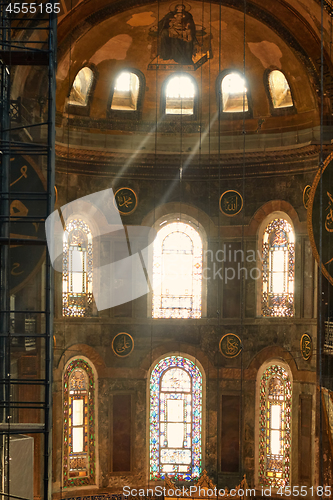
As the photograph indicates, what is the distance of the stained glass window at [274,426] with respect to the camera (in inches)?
528

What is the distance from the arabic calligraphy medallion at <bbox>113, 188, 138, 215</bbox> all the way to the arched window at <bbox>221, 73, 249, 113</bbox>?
3.08 metres

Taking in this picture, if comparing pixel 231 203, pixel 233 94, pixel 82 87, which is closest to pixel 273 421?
pixel 231 203

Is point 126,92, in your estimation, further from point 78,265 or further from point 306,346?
point 306,346

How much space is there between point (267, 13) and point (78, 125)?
4.92m

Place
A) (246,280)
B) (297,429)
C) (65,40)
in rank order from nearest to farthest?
1. (65,40)
2. (297,429)
3. (246,280)

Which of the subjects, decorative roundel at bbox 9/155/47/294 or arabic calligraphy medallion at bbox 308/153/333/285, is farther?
arabic calligraphy medallion at bbox 308/153/333/285

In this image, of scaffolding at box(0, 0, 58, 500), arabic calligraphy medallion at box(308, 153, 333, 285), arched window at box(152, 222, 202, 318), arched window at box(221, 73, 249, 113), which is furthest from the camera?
arched window at box(152, 222, 202, 318)

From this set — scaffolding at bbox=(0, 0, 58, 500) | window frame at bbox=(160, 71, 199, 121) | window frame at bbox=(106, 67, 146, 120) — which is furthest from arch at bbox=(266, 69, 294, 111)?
scaffolding at bbox=(0, 0, 58, 500)

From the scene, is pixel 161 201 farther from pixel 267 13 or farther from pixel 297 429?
pixel 297 429

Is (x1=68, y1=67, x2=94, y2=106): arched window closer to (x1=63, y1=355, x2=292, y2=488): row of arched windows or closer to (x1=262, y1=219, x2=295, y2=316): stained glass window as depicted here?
(x1=262, y1=219, x2=295, y2=316): stained glass window

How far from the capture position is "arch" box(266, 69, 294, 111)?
13750 mm

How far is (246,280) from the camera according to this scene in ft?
45.7

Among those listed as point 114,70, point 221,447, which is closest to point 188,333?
point 221,447

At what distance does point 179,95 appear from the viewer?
14.5 m
